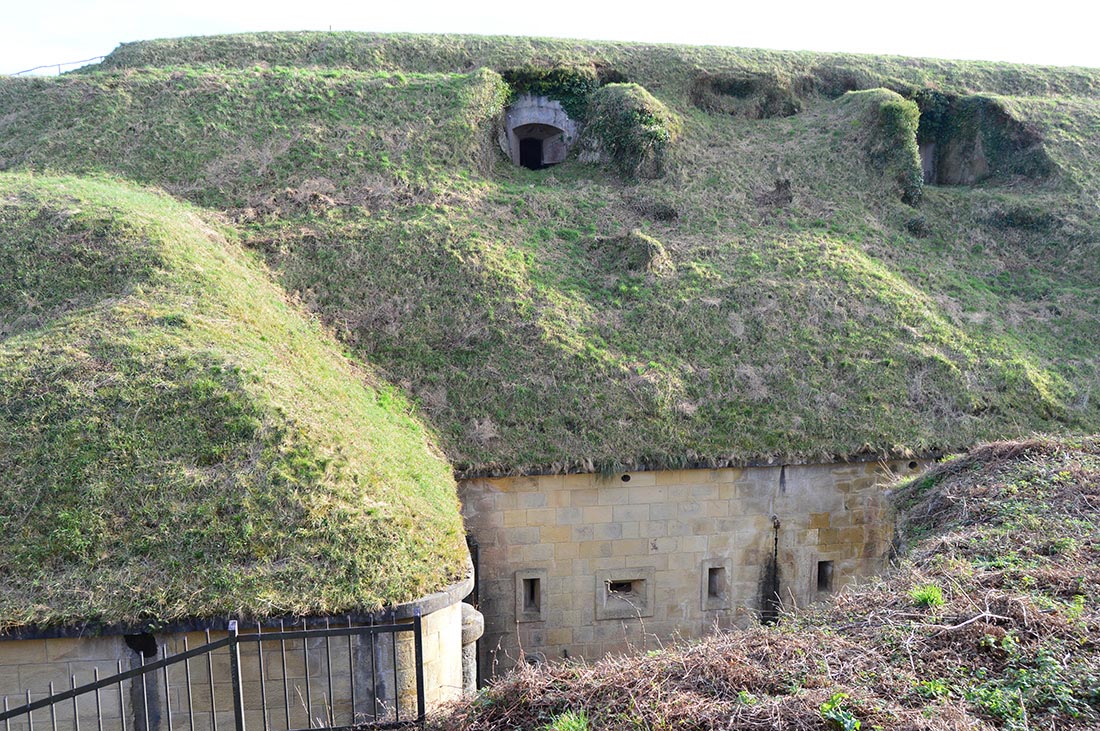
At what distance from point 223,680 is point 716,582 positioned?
7.99 m

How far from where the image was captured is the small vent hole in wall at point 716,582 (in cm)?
→ 1254

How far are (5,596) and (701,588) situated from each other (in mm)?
9581

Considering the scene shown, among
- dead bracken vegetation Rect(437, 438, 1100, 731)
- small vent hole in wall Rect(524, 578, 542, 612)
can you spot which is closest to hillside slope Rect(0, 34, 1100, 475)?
small vent hole in wall Rect(524, 578, 542, 612)

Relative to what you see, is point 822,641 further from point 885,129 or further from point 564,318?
point 885,129

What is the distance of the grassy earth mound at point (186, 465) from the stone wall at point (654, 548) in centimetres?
180

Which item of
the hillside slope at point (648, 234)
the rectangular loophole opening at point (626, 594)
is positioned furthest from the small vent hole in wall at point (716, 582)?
the hillside slope at point (648, 234)

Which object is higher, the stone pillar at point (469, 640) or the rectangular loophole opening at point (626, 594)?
the stone pillar at point (469, 640)

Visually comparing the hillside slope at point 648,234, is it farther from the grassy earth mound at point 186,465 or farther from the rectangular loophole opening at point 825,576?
the grassy earth mound at point 186,465

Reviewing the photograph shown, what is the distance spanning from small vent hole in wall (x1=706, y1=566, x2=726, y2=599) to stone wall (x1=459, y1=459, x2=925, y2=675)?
0.07 feet

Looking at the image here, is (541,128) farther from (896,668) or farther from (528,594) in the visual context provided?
(896,668)

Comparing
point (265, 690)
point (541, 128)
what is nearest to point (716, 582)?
point (265, 690)

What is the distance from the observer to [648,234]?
A: 17.6 m

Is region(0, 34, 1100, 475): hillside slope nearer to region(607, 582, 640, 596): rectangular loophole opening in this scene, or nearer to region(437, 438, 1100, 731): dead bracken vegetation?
region(607, 582, 640, 596): rectangular loophole opening

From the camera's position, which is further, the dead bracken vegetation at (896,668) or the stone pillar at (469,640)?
the stone pillar at (469,640)
